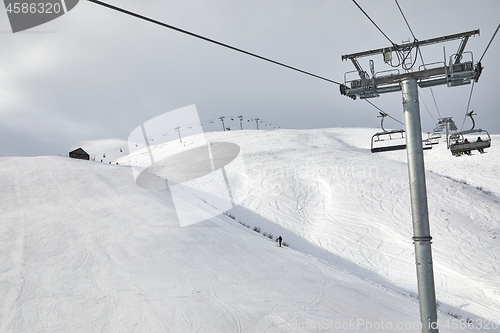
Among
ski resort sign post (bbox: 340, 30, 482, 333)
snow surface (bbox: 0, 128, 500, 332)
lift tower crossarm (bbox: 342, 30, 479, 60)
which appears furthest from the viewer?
snow surface (bbox: 0, 128, 500, 332)

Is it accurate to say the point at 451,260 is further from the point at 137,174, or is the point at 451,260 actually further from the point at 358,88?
the point at 137,174

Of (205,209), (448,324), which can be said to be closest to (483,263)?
(448,324)

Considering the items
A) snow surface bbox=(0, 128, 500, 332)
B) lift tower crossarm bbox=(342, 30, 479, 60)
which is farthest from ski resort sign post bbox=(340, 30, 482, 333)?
snow surface bbox=(0, 128, 500, 332)

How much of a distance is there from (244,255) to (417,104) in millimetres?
10453

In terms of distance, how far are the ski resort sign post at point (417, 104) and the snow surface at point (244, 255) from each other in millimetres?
3638

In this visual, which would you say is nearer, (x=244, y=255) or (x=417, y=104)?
(x=417, y=104)

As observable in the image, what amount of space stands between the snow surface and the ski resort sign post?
3.64 meters

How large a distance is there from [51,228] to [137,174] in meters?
15.4

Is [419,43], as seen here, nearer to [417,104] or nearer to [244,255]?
[417,104]

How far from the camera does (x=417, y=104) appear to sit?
7.43 meters

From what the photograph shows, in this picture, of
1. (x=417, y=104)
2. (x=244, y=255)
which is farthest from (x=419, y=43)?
(x=244, y=255)

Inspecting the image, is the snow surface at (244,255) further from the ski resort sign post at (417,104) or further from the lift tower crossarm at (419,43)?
the lift tower crossarm at (419,43)

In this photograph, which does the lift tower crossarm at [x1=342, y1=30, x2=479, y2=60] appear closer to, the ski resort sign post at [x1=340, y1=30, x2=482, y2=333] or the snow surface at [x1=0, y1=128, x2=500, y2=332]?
the ski resort sign post at [x1=340, y1=30, x2=482, y2=333]

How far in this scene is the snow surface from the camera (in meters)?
9.44
